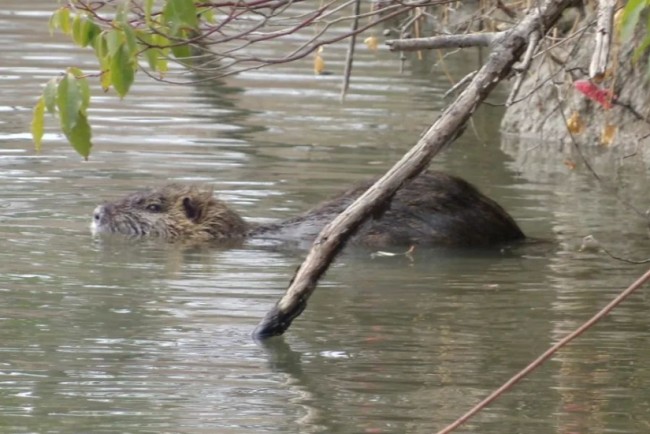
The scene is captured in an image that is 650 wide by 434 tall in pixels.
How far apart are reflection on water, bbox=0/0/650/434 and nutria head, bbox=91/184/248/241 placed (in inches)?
9.6

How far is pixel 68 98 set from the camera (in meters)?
5.70

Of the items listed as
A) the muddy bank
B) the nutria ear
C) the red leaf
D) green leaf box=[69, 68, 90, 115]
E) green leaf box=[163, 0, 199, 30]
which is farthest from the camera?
the muddy bank

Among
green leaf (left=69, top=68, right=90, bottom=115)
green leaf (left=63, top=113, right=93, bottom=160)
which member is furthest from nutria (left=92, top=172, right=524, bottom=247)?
green leaf (left=69, top=68, right=90, bottom=115)

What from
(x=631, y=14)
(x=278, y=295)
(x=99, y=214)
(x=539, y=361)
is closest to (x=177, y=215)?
(x=99, y=214)

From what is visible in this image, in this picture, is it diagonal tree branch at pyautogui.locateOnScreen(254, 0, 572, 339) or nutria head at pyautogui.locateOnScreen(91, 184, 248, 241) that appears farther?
nutria head at pyautogui.locateOnScreen(91, 184, 248, 241)

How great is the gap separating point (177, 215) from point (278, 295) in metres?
2.35

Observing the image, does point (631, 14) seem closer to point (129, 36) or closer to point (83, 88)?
point (129, 36)

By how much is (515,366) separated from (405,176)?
0.86m

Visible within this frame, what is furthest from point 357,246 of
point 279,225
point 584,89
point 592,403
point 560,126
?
point 560,126

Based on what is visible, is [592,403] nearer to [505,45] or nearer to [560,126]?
[505,45]

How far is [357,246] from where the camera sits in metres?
9.53

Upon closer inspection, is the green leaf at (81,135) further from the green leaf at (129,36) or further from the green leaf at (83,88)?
the green leaf at (129,36)

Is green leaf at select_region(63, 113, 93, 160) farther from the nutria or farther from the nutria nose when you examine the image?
the nutria nose

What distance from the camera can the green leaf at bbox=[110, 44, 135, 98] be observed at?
589 centimetres
